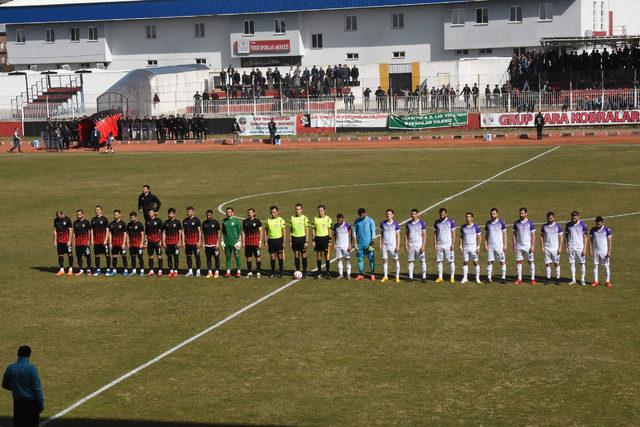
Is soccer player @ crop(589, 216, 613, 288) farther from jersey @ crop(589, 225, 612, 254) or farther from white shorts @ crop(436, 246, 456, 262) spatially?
white shorts @ crop(436, 246, 456, 262)

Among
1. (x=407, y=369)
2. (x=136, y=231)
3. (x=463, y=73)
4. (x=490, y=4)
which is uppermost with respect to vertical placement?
(x=490, y=4)

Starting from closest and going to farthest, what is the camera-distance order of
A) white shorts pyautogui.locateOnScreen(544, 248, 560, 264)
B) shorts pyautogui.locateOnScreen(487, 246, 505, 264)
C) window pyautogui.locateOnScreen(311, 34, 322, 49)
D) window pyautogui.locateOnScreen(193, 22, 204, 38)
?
white shorts pyautogui.locateOnScreen(544, 248, 560, 264) → shorts pyautogui.locateOnScreen(487, 246, 505, 264) → window pyautogui.locateOnScreen(311, 34, 322, 49) → window pyautogui.locateOnScreen(193, 22, 204, 38)

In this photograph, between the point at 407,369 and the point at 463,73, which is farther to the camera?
the point at 463,73

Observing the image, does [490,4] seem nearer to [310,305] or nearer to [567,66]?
[567,66]

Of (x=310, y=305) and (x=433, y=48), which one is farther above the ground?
(x=433, y=48)

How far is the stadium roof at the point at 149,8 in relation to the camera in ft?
290

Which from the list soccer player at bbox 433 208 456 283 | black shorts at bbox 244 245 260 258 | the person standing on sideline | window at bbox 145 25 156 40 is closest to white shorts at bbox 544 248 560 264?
soccer player at bbox 433 208 456 283

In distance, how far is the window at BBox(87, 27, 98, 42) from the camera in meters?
95.9

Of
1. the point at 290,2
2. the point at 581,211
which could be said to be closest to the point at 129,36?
the point at 290,2

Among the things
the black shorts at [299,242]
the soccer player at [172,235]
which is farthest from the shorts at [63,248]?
the black shorts at [299,242]

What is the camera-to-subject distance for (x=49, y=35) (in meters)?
98.1

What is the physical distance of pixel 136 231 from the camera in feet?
97.1

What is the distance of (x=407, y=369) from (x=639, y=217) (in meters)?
18.7

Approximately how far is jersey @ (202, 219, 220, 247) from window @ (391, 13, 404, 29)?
61841 millimetres
